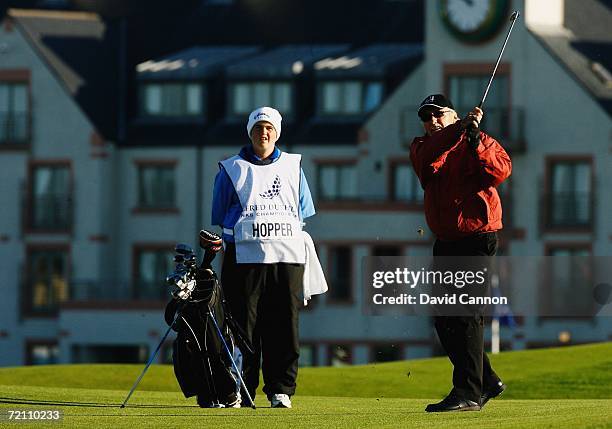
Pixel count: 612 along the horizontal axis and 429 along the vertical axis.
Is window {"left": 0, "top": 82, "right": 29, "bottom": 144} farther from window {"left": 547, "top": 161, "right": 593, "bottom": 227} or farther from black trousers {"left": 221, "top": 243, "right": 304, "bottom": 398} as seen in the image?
black trousers {"left": 221, "top": 243, "right": 304, "bottom": 398}

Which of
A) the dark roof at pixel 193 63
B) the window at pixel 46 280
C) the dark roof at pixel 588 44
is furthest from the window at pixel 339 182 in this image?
the window at pixel 46 280

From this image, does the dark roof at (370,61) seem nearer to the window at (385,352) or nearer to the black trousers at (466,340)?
the window at (385,352)

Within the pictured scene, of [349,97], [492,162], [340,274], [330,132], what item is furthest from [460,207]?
[349,97]

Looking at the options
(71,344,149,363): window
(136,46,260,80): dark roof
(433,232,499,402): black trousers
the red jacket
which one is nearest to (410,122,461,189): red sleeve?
the red jacket

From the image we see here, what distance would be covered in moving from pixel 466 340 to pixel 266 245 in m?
2.19

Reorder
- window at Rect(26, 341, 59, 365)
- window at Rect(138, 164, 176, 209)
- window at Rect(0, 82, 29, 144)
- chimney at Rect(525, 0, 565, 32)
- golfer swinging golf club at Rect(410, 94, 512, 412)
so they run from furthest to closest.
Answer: window at Rect(138, 164, 176, 209), window at Rect(0, 82, 29, 144), window at Rect(26, 341, 59, 365), chimney at Rect(525, 0, 565, 32), golfer swinging golf club at Rect(410, 94, 512, 412)

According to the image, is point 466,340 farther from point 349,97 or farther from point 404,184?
point 349,97

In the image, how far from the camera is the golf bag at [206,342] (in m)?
18.0

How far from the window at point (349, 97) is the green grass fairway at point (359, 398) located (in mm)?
42048

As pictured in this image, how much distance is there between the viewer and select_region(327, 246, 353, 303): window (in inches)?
2729

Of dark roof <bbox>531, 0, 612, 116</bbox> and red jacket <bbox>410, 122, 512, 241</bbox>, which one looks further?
dark roof <bbox>531, 0, 612, 116</bbox>

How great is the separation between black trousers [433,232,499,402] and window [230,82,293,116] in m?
58.5

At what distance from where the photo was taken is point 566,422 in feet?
50.2

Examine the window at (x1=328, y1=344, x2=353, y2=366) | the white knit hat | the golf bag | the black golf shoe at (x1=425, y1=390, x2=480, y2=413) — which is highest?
the white knit hat
